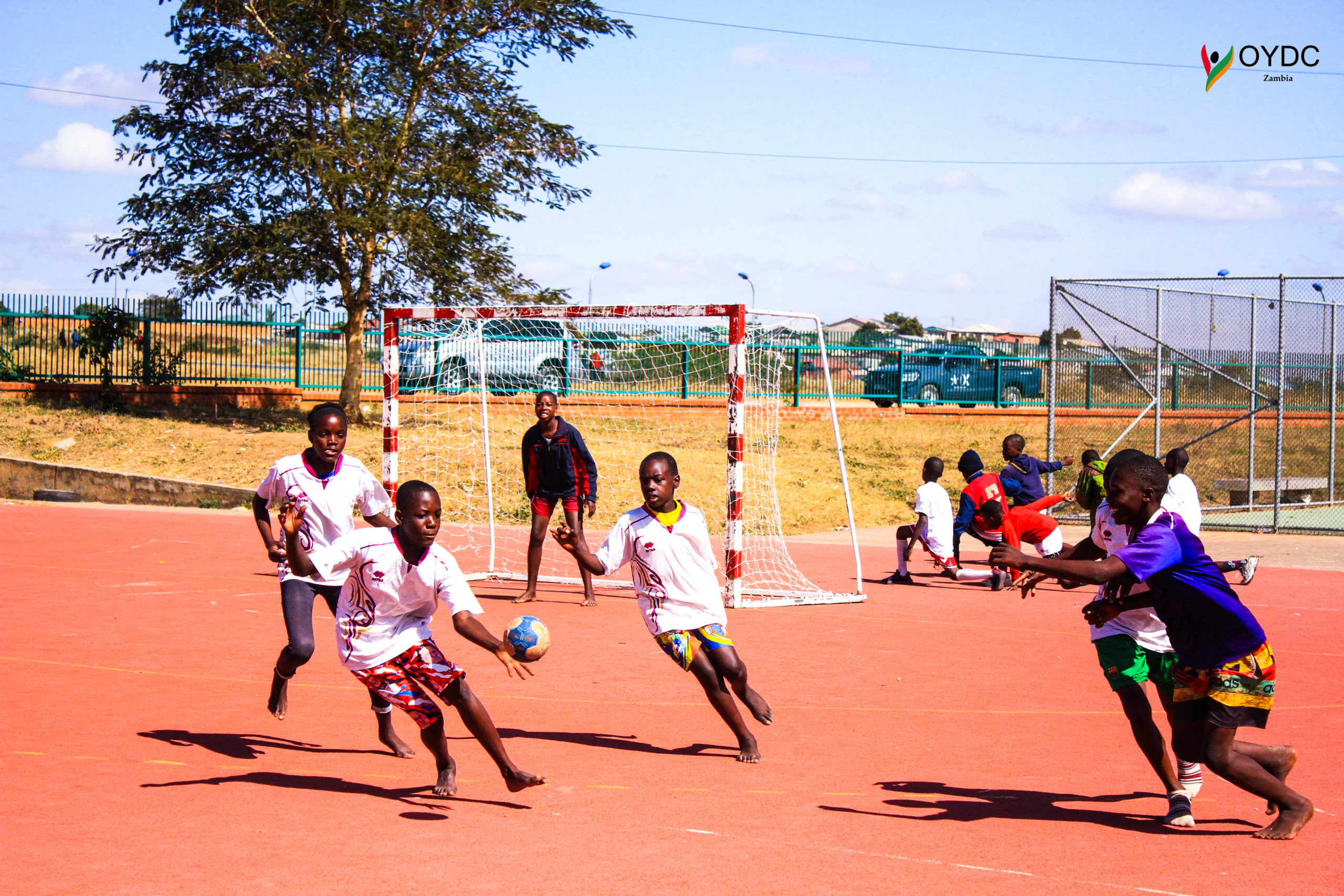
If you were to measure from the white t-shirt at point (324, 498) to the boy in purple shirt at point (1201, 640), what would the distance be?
136 inches

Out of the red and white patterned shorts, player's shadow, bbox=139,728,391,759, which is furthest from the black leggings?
the red and white patterned shorts

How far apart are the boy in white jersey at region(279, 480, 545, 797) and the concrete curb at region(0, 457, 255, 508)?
15.4m

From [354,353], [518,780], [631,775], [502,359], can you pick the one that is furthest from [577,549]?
[354,353]

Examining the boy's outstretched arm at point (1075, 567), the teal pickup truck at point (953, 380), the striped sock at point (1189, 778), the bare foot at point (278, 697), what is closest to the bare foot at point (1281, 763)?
the striped sock at point (1189, 778)

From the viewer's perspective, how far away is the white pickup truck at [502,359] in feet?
55.2

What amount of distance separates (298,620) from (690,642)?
2126 millimetres

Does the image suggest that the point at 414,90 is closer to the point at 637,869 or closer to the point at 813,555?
the point at 813,555

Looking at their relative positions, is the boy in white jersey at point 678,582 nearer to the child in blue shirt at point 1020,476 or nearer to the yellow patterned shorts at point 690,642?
the yellow patterned shorts at point 690,642

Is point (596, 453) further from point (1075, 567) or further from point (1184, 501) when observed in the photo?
point (1075, 567)

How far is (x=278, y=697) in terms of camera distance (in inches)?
265

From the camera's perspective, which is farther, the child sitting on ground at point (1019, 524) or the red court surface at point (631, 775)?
the child sitting on ground at point (1019, 524)

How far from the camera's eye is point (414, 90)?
24.3 metres

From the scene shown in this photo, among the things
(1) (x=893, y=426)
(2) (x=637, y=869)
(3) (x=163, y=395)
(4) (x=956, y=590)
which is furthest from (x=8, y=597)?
(1) (x=893, y=426)

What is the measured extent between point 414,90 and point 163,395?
27.4 feet
